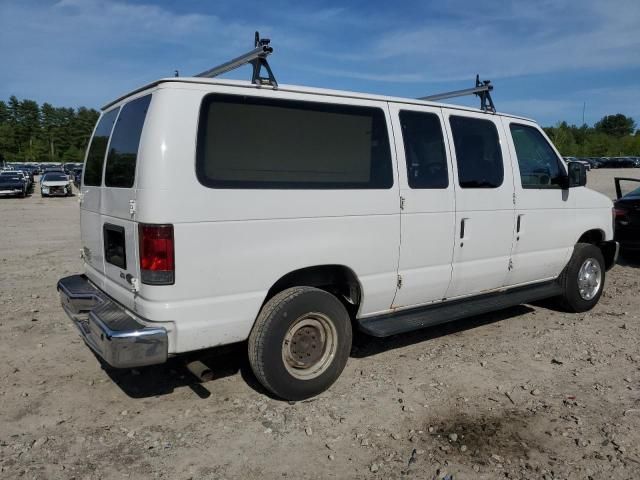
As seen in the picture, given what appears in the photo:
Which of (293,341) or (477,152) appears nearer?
(293,341)

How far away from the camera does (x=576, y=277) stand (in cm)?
625

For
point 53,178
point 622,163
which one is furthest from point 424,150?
point 622,163

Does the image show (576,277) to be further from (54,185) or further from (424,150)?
(54,185)

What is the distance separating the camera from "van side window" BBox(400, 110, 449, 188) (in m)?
4.53

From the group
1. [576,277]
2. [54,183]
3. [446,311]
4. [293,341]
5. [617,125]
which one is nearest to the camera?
[293,341]

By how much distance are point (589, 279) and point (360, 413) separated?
13.4ft

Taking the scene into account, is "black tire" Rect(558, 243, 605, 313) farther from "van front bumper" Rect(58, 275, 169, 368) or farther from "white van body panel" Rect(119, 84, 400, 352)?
"van front bumper" Rect(58, 275, 169, 368)

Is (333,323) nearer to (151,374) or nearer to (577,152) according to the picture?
(151,374)

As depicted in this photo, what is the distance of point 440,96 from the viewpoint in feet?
19.5

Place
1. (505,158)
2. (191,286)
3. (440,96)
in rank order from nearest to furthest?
(191,286) → (505,158) → (440,96)

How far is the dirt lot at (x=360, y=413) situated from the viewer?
10.6ft

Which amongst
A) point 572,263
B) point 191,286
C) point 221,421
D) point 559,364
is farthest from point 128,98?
point 572,263

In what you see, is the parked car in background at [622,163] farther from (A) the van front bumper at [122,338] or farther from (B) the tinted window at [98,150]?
(A) the van front bumper at [122,338]

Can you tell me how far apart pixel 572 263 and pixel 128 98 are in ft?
16.9
